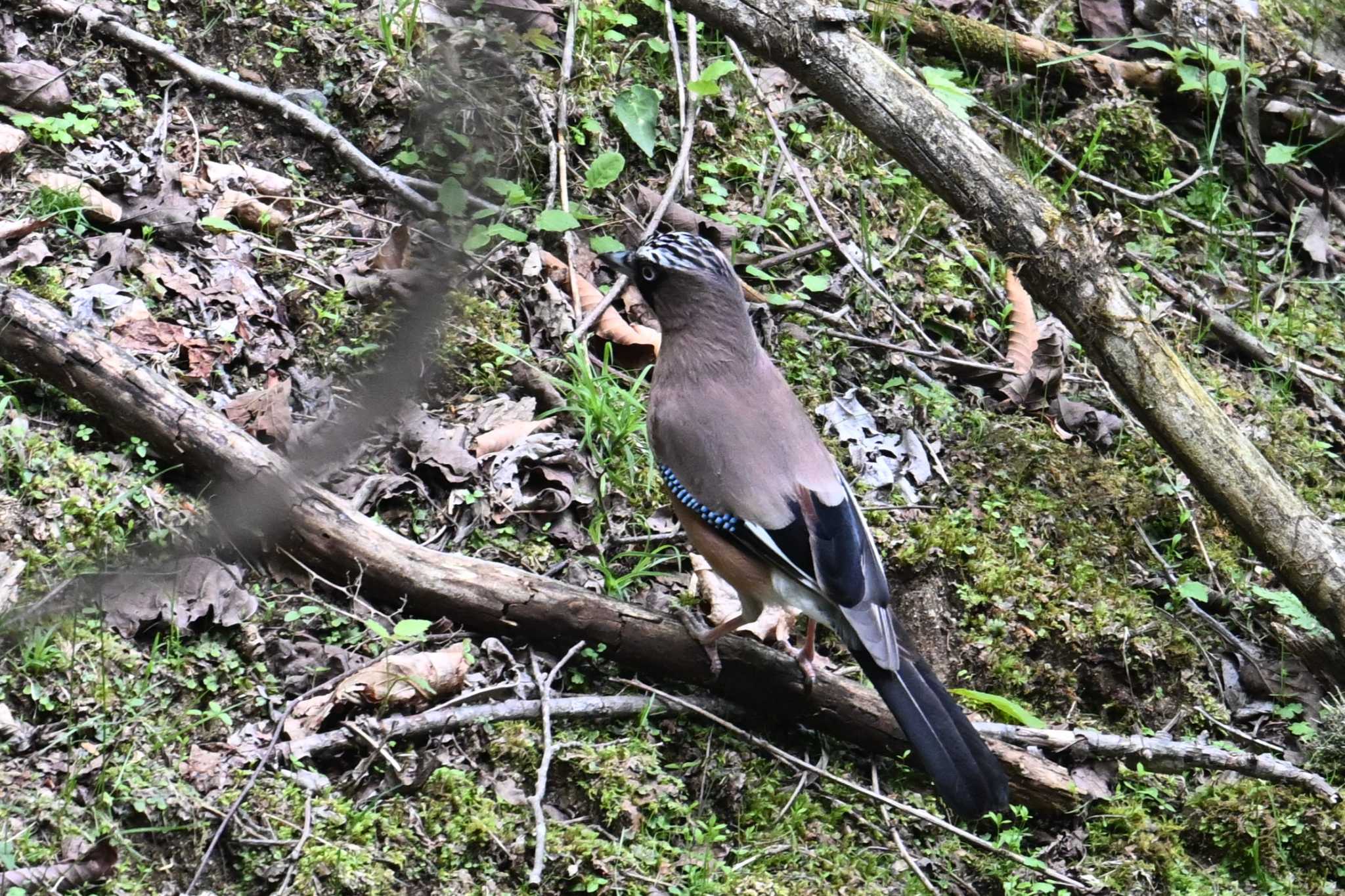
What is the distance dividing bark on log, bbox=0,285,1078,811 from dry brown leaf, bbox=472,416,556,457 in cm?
81

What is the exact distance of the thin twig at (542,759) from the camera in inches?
151

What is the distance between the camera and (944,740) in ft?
13.3

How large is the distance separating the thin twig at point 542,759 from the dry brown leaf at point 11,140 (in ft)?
10.3

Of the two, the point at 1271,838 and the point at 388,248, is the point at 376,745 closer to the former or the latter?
the point at 388,248

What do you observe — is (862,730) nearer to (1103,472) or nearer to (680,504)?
(680,504)

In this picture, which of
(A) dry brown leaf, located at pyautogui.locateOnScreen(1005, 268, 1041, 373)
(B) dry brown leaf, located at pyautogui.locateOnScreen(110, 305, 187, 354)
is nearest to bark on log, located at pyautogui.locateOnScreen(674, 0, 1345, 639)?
(A) dry brown leaf, located at pyautogui.locateOnScreen(1005, 268, 1041, 373)

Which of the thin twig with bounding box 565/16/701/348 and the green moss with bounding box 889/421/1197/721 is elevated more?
the thin twig with bounding box 565/16/701/348

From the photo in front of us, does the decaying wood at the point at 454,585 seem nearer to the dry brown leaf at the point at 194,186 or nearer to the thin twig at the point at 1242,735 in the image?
the thin twig at the point at 1242,735

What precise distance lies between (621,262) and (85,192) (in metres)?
2.35

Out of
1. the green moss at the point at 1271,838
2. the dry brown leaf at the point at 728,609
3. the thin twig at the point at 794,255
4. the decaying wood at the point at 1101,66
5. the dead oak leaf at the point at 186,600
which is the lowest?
the green moss at the point at 1271,838

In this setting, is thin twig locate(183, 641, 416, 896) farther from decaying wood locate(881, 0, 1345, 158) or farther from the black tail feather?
decaying wood locate(881, 0, 1345, 158)

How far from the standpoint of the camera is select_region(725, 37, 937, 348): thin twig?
6.42 m

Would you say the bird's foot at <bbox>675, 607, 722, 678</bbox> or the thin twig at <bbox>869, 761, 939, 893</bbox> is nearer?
the thin twig at <bbox>869, 761, 939, 893</bbox>

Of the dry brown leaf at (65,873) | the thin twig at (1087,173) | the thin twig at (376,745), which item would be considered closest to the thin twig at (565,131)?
the thin twig at (1087,173)
